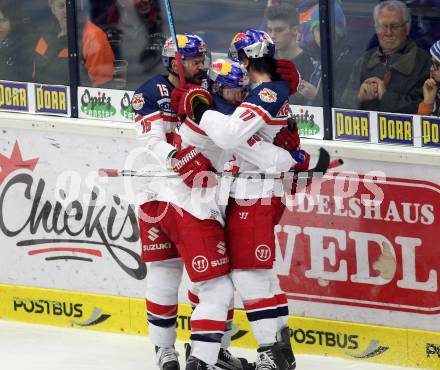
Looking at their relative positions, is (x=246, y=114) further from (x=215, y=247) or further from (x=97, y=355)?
(x=97, y=355)

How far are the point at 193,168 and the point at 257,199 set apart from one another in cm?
31

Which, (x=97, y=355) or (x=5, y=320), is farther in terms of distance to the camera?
(x=5, y=320)

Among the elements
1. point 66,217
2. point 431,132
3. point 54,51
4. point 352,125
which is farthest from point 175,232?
point 54,51

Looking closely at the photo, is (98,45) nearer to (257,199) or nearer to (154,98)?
(154,98)

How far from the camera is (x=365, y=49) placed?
22.6 ft

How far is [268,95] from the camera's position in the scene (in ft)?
20.7

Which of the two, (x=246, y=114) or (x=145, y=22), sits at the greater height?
(x=145, y=22)

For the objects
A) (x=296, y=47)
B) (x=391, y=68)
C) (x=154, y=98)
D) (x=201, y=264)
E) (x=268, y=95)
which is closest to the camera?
(x=268, y=95)

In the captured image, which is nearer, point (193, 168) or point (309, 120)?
point (193, 168)

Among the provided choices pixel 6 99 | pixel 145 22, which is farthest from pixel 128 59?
pixel 6 99

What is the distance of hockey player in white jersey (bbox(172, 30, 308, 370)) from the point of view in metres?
6.31

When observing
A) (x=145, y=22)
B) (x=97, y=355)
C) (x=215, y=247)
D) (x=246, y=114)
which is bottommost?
(x=97, y=355)

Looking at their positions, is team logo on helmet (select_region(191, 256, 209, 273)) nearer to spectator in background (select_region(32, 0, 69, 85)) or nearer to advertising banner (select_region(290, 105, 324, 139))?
advertising banner (select_region(290, 105, 324, 139))

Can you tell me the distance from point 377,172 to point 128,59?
152 cm
